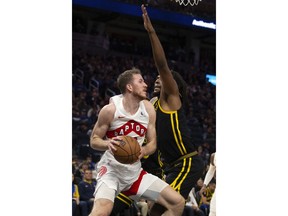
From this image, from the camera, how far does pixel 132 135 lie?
6152 mm

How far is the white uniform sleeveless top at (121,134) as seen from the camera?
19.8ft

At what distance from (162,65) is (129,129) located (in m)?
0.78

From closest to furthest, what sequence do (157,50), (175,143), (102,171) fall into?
(102,171), (157,50), (175,143)

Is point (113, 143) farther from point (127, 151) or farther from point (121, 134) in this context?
point (121, 134)

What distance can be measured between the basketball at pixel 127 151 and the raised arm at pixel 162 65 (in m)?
0.90

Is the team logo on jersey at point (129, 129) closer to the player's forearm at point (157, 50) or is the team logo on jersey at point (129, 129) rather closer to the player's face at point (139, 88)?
the player's face at point (139, 88)

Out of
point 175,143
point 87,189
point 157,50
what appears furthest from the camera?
point 87,189

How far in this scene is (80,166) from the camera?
10398mm

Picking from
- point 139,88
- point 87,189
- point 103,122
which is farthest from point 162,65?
point 87,189

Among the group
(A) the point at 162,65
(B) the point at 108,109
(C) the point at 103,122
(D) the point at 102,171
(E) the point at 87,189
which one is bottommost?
(E) the point at 87,189

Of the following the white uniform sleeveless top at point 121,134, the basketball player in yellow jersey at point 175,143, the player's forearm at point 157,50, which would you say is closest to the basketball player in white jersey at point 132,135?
the white uniform sleeveless top at point 121,134

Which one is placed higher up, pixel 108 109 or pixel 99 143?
pixel 108 109

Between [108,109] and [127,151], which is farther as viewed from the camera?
[108,109]

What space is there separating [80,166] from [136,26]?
480 inches
